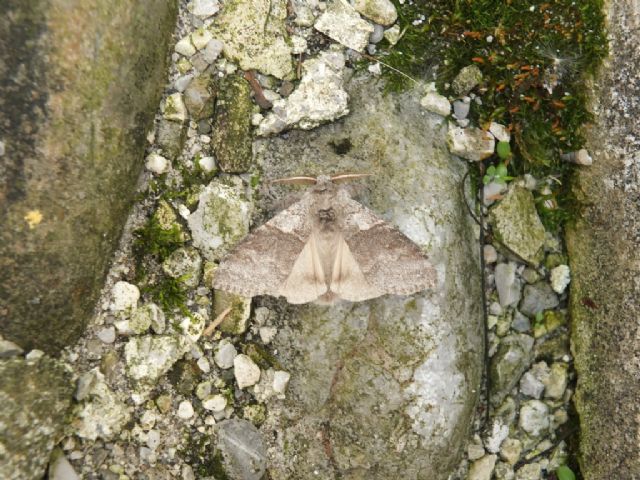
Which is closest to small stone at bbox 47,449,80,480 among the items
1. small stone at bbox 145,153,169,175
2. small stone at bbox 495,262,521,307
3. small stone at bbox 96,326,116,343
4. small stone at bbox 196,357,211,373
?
small stone at bbox 96,326,116,343

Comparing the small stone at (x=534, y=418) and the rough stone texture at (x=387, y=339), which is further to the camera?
the small stone at (x=534, y=418)

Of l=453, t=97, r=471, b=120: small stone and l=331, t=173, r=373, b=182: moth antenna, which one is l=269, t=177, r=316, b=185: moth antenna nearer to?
l=331, t=173, r=373, b=182: moth antenna

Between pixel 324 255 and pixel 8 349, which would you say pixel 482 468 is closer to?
pixel 324 255

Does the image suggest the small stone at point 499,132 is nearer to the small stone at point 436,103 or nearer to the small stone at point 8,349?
the small stone at point 436,103

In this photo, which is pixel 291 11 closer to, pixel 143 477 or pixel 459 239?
pixel 459 239

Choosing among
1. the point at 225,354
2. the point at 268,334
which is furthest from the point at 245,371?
the point at 268,334

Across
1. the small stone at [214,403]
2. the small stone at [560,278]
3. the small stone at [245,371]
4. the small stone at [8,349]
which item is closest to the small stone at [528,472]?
the small stone at [560,278]
